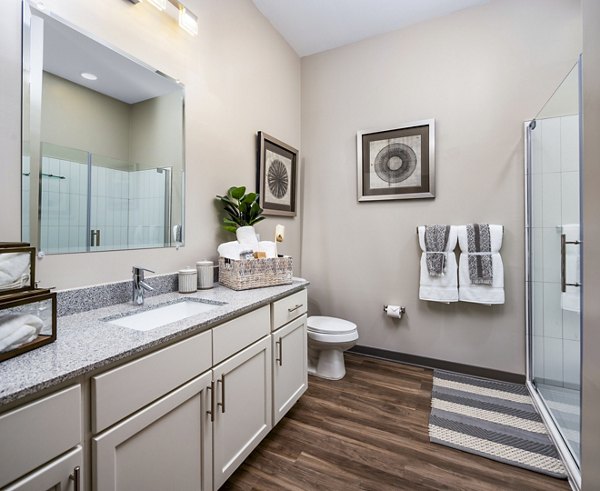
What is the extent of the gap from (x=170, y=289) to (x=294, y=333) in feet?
2.38

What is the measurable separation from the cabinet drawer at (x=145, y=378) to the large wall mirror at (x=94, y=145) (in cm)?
63

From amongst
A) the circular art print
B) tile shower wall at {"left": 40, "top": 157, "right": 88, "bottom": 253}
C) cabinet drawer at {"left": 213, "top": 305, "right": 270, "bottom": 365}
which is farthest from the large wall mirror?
the circular art print

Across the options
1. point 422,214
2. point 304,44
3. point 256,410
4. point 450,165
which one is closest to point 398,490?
point 256,410

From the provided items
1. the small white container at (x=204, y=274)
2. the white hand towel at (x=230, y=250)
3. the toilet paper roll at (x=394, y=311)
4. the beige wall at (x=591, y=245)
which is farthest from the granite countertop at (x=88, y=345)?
the toilet paper roll at (x=394, y=311)

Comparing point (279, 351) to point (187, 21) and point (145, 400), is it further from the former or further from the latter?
point (187, 21)

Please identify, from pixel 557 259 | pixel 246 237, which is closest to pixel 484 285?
pixel 557 259

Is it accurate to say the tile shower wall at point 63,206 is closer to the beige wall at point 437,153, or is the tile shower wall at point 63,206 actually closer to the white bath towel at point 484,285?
the beige wall at point 437,153

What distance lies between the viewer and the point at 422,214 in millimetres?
2410

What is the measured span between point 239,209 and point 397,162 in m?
1.38

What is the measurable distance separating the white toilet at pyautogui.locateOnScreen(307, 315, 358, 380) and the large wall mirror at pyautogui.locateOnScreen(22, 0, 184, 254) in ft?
3.93

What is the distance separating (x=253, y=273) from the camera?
1.70 metres

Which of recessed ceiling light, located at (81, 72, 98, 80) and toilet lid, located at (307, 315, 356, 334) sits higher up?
recessed ceiling light, located at (81, 72, 98, 80)

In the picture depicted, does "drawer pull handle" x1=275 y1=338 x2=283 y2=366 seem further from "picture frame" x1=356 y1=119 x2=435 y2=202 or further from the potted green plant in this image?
"picture frame" x1=356 y1=119 x2=435 y2=202

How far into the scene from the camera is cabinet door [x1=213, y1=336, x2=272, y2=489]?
1.18 m
